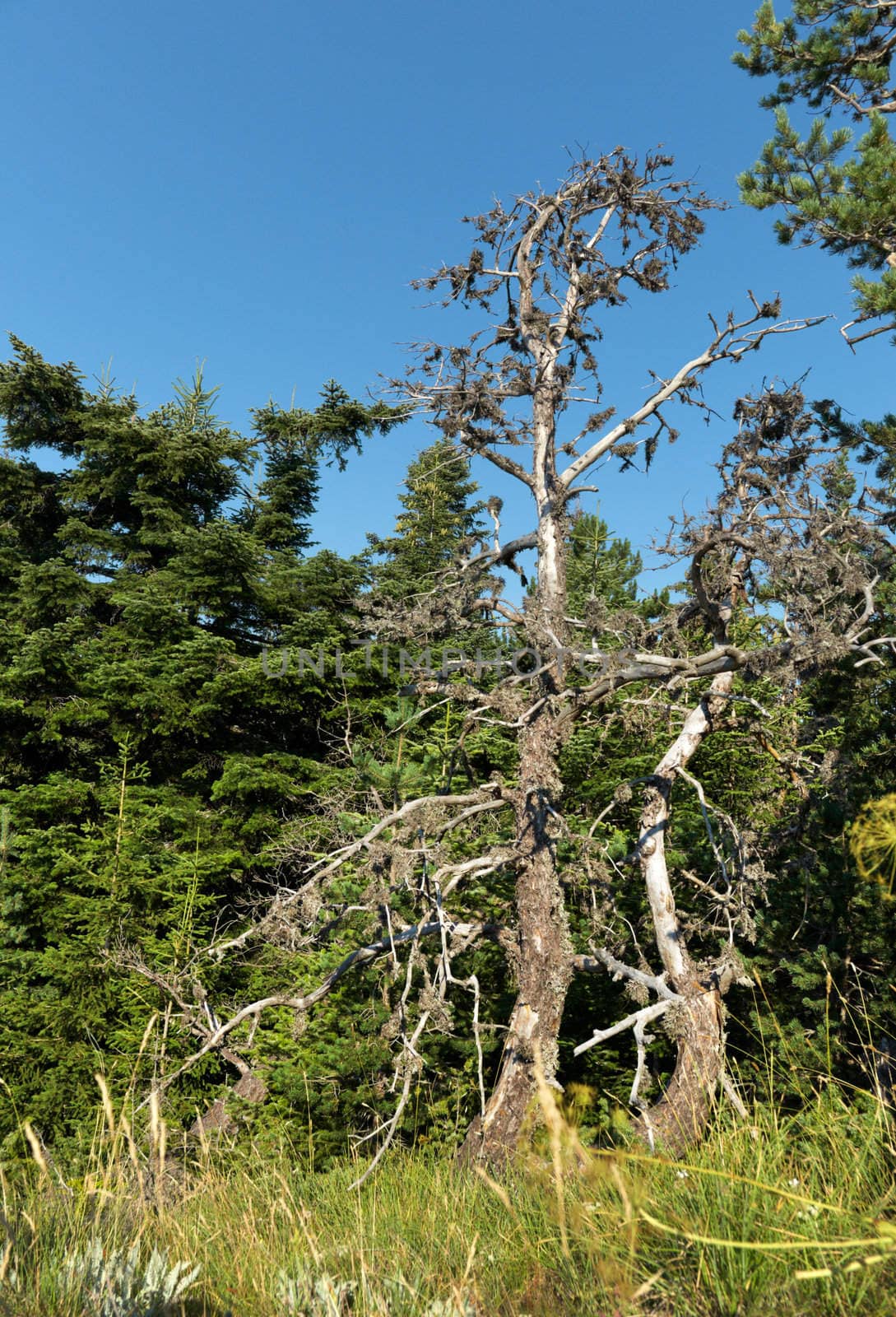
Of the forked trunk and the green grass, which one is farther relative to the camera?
the forked trunk

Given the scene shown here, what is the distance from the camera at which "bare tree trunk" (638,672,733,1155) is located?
16.0 ft

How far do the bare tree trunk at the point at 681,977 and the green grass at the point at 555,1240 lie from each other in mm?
1553

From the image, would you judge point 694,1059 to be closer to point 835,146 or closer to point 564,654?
point 564,654

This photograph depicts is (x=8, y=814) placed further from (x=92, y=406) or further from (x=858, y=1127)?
(x=858, y=1127)

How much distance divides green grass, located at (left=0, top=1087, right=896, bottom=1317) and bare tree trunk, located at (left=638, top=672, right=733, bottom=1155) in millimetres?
1553

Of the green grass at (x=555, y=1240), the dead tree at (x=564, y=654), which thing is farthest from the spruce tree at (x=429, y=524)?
the green grass at (x=555, y=1240)

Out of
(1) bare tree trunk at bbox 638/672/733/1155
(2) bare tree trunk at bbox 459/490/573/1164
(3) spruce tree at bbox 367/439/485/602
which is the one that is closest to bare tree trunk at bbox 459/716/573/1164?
(2) bare tree trunk at bbox 459/490/573/1164

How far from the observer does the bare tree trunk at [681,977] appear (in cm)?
488

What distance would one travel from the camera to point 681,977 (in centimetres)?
559

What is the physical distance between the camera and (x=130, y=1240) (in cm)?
294

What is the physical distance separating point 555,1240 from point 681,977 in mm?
4053

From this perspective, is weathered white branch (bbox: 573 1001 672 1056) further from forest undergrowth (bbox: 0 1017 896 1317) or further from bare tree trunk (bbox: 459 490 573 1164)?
forest undergrowth (bbox: 0 1017 896 1317)

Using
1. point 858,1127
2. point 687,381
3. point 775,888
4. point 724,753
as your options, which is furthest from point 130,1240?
point 724,753

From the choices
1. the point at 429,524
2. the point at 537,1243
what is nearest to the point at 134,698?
the point at 429,524
